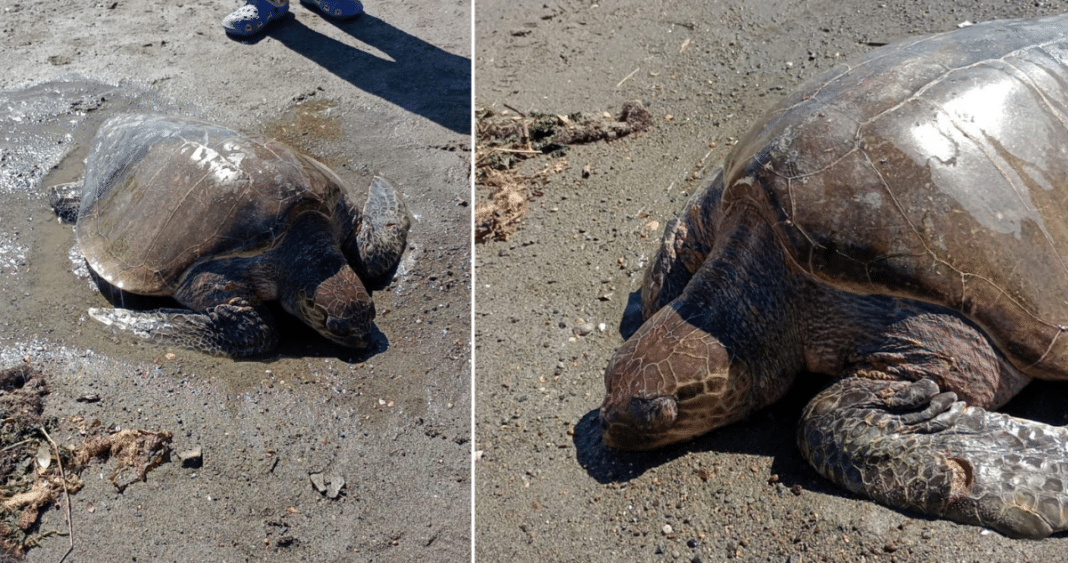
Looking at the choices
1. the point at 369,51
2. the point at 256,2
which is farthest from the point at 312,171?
the point at 256,2

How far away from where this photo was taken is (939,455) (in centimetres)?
267

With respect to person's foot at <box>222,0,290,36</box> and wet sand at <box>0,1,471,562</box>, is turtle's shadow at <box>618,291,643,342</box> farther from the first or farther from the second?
person's foot at <box>222,0,290,36</box>

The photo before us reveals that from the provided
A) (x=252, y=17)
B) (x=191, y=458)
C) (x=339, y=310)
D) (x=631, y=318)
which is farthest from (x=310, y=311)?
(x=252, y=17)

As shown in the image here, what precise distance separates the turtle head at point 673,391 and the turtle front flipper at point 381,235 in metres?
1.59

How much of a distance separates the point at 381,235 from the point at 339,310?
631 mm

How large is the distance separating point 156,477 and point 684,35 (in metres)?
4.19

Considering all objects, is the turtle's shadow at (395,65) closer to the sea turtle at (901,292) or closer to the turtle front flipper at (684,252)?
the turtle front flipper at (684,252)

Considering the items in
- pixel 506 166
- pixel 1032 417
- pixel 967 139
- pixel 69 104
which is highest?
pixel 967 139

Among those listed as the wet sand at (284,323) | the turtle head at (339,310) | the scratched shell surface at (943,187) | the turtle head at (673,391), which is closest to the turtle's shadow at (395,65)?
the wet sand at (284,323)

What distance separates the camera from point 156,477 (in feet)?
9.61

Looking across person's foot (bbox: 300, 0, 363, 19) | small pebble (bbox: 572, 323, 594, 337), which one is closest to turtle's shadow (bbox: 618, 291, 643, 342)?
small pebble (bbox: 572, 323, 594, 337)

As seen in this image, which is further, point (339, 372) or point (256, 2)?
point (256, 2)

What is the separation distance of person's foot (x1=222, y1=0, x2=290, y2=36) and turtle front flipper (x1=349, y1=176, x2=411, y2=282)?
2089 mm

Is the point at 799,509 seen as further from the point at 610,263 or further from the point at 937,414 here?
the point at 610,263
